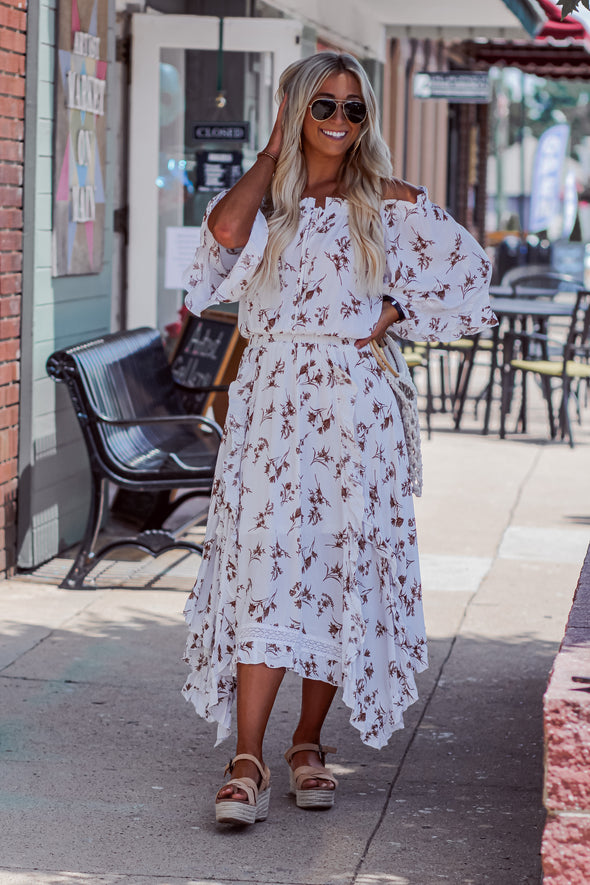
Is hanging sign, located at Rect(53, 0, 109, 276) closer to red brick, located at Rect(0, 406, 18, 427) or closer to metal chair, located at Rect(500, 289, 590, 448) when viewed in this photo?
red brick, located at Rect(0, 406, 18, 427)

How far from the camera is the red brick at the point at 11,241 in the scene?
6.07 m

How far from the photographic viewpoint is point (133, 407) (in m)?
6.73

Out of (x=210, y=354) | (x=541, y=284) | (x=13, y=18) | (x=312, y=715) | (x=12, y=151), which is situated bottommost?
(x=312, y=715)

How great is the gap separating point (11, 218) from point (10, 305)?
37 cm

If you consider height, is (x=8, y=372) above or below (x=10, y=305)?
below

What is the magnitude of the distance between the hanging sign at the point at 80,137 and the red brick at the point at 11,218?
29 cm

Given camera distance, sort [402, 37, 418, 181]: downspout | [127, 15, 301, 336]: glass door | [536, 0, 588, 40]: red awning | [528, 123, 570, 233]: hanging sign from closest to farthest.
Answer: [127, 15, 301, 336]: glass door → [536, 0, 588, 40]: red awning → [402, 37, 418, 181]: downspout → [528, 123, 570, 233]: hanging sign

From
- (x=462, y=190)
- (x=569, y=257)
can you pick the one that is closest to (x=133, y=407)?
(x=462, y=190)

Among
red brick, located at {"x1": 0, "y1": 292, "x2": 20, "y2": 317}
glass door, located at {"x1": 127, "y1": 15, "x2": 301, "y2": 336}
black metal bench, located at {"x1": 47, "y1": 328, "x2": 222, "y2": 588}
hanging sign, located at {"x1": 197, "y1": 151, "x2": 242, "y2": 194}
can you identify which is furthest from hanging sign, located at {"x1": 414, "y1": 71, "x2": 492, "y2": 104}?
red brick, located at {"x1": 0, "y1": 292, "x2": 20, "y2": 317}

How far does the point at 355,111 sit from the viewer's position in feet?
12.6

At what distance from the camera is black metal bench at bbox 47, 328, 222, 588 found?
6198 millimetres

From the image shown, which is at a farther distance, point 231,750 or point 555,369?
point 555,369

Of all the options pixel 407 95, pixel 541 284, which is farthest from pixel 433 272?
pixel 407 95

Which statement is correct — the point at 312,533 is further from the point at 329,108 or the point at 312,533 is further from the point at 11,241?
the point at 11,241
